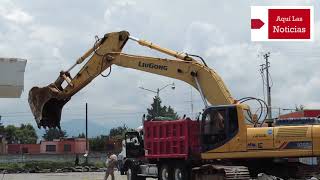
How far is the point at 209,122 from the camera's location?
21172 millimetres

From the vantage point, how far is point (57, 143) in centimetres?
13088

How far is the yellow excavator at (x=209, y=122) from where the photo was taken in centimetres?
1917

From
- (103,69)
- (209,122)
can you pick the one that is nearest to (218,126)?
(209,122)

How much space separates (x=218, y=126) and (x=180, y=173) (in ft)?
10.7

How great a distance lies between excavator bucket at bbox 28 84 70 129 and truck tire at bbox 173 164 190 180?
17.7 ft

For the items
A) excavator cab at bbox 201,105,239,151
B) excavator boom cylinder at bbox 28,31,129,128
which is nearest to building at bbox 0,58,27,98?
excavator cab at bbox 201,105,239,151

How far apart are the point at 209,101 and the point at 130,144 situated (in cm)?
772

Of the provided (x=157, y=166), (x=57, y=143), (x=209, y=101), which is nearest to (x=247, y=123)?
(x=209, y=101)

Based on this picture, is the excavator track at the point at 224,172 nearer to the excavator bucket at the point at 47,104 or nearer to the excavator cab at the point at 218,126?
the excavator cab at the point at 218,126

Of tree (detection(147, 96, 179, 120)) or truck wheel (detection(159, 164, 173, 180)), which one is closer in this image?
truck wheel (detection(159, 164, 173, 180))

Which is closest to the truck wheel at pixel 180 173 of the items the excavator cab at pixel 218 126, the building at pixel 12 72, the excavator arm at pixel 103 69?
the excavator cab at pixel 218 126

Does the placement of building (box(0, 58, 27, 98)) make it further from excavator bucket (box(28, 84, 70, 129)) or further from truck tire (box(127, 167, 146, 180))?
truck tire (box(127, 167, 146, 180))

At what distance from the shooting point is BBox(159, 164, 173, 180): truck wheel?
78.4 ft

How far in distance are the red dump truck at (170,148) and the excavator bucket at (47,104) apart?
3729 millimetres
